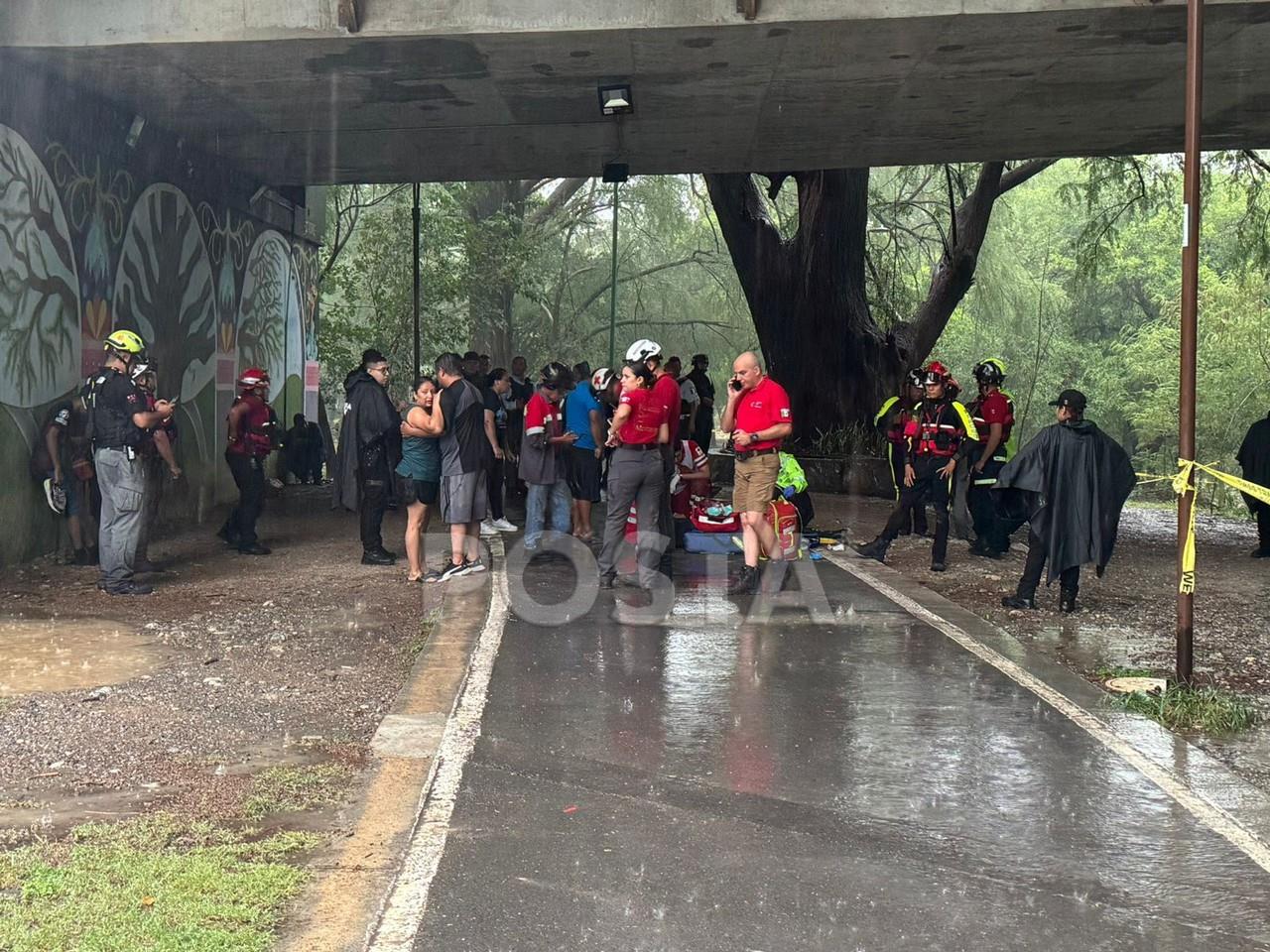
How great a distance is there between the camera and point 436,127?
45.0 feet

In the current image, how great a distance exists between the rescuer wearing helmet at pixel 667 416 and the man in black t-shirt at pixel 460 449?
4.47 ft

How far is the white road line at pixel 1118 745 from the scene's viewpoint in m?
5.09

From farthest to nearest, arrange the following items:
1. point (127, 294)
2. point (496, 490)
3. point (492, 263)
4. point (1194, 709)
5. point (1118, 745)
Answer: point (492, 263) → point (496, 490) → point (127, 294) → point (1194, 709) → point (1118, 745)

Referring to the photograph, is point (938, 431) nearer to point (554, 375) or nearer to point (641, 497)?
point (641, 497)

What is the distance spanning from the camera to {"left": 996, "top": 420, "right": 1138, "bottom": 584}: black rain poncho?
31.5ft

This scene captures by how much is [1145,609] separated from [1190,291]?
3991mm

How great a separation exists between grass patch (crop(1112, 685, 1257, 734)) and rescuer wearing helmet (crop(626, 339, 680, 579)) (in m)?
4.29

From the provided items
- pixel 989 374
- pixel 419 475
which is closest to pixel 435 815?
pixel 419 475

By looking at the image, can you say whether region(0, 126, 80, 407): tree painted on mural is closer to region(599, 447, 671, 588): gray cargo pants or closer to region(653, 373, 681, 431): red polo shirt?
region(599, 447, 671, 588): gray cargo pants

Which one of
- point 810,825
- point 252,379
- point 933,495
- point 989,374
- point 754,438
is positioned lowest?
point 810,825

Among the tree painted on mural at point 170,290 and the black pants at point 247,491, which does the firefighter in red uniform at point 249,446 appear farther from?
the tree painted on mural at point 170,290

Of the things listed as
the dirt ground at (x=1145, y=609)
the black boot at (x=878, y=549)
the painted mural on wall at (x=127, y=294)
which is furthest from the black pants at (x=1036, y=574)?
the painted mural on wall at (x=127, y=294)

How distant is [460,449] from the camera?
1089cm

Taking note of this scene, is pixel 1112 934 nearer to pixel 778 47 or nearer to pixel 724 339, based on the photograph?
pixel 778 47
